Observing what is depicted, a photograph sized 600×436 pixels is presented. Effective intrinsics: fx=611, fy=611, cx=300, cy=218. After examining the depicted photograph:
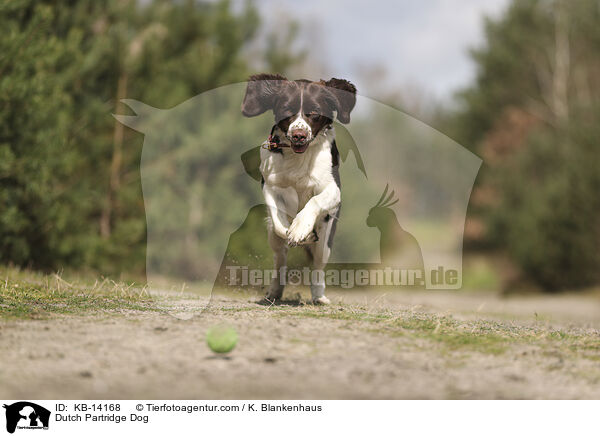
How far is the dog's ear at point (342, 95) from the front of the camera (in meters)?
6.04

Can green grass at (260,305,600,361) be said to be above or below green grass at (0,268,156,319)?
below

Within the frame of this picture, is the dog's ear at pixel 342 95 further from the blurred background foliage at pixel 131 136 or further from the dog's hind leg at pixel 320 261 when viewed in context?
the blurred background foliage at pixel 131 136

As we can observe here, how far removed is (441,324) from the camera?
505 centimetres

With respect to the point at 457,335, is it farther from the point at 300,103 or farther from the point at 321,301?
the point at 300,103

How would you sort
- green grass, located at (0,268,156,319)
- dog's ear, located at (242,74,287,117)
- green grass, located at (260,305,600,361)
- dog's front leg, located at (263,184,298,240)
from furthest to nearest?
dog's ear, located at (242,74,287,117) < dog's front leg, located at (263,184,298,240) < green grass, located at (0,268,156,319) < green grass, located at (260,305,600,361)

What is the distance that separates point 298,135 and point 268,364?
2379 millimetres

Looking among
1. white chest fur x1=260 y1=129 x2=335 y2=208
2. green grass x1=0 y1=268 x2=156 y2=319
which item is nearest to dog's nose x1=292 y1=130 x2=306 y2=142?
white chest fur x1=260 y1=129 x2=335 y2=208

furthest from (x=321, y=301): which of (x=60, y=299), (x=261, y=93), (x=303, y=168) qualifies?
(x=60, y=299)

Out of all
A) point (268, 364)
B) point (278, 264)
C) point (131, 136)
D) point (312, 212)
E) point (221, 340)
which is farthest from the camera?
point (131, 136)

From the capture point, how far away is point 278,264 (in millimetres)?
6371

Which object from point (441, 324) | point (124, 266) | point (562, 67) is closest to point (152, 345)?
point (441, 324)

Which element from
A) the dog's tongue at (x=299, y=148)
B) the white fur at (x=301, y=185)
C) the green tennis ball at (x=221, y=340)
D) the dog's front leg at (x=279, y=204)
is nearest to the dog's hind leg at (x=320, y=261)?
the white fur at (x=301, y=185)

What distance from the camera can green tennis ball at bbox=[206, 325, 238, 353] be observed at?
377 centimetres

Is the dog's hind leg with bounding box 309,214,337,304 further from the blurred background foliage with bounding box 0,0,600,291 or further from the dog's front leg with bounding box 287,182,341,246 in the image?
the blurred background foliage with bounding box 0,0,600,291
